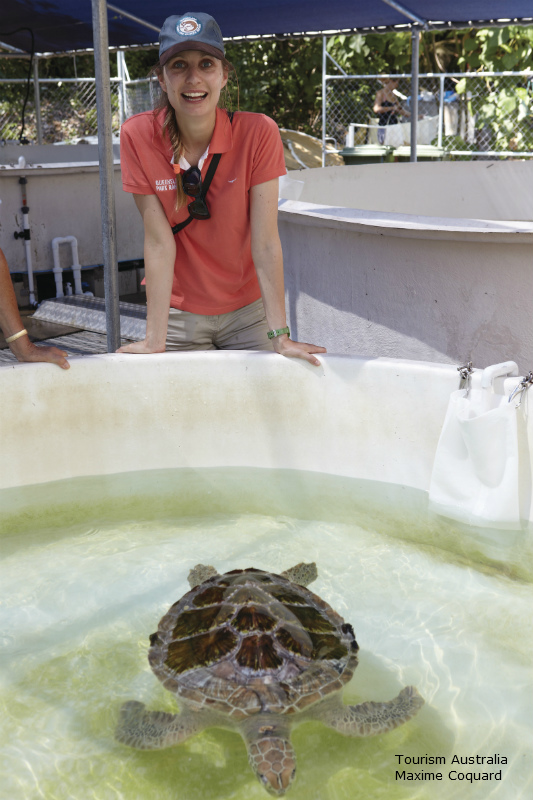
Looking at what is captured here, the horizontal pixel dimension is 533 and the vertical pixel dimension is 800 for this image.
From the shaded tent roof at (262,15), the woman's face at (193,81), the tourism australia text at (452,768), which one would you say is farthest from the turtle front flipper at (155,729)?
the shaded tent roof at (262,15)

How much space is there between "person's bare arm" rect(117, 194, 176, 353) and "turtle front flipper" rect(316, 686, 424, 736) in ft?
4.49

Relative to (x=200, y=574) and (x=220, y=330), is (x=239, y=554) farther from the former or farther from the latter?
(x=220, y=330)

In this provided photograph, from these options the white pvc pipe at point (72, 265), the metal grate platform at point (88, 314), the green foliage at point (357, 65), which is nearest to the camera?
the metal grate platform at point (88, 314)

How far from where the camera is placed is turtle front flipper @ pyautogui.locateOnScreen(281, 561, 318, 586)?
213 centimetres

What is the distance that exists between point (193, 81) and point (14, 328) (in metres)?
0.94

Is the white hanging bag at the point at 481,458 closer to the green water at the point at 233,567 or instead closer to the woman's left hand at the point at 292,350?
the green water at the point at 233,567

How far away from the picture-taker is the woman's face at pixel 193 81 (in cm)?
215

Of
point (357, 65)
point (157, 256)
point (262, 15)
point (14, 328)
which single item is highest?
point (357, 65)

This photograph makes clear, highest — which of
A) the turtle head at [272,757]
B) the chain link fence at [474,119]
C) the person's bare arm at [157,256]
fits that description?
the chain link fence at [474,119]

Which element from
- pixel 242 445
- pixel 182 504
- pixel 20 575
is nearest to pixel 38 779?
pixel 20 575

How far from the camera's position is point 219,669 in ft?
5.41

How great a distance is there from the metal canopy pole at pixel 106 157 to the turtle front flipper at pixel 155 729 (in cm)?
163

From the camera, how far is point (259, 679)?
1606 mm

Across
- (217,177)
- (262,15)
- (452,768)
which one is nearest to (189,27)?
(217,177)
